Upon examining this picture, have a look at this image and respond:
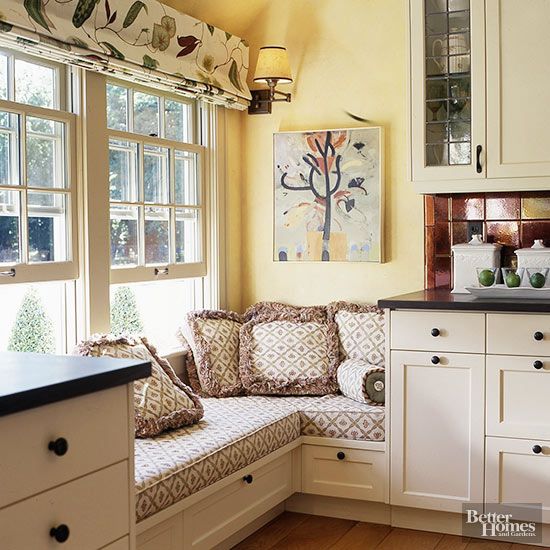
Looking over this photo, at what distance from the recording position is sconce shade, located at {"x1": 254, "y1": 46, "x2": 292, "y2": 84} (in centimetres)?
424

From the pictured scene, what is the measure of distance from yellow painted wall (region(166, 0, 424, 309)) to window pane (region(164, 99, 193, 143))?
35 centimetres

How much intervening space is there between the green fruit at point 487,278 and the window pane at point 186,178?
56.5 inches

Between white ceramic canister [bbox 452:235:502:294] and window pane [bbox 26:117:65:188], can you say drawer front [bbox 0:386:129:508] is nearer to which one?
window pane [bbox 26:117:65:188]

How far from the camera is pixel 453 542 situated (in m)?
3.50

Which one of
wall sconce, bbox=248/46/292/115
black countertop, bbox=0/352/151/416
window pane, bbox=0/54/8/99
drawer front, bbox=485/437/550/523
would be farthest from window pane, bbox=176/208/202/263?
black countertop, bbox=0/352/151/416

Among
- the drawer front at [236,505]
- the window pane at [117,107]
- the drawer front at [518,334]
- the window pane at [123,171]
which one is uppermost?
the window pane at [117,107]

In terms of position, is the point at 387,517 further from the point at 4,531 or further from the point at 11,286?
the point at 4,531

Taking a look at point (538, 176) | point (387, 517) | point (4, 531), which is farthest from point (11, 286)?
point (538, 176)

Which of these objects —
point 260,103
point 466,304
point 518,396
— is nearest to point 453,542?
point 518,396

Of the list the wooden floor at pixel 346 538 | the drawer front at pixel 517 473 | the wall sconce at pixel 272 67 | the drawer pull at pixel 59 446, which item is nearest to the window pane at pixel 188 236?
the wall sconce at pixel 272 67

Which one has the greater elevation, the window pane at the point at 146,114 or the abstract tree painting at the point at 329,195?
the window pane at the point at 146,114

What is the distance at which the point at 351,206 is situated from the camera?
14.2ft

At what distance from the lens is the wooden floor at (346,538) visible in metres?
3.44

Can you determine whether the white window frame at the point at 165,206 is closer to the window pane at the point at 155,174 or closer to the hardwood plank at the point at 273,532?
the window pane at the point at 155,174
